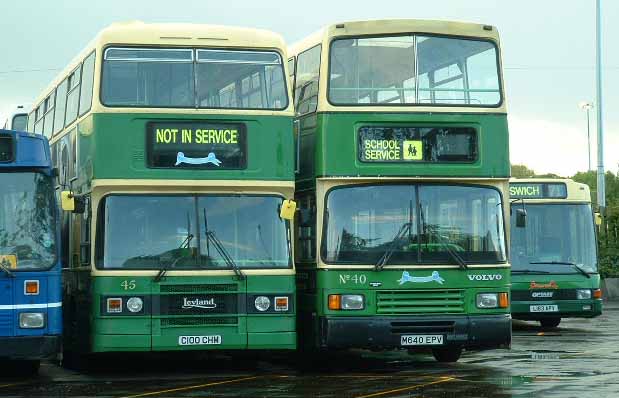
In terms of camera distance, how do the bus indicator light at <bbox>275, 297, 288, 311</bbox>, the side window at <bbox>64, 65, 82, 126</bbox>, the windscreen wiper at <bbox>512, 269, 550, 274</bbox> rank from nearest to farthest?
the bus indicator light at <bbox>275, 297, 288, 311</bbox> < the side window at <bbox>64, 65, 82, 126</bbox> < the windscreen wiper at <bbox>512, 269, 550, 274</bbox>

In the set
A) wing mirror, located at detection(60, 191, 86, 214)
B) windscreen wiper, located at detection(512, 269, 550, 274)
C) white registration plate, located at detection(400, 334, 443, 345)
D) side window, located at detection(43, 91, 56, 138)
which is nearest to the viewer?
wing mirror, located at detection(60, 191, 86, 214)

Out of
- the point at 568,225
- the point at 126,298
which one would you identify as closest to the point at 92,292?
the point at 126,298

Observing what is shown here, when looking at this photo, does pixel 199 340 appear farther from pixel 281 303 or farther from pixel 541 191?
pixel 541 191

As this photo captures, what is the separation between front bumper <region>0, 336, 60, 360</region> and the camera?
15438mm

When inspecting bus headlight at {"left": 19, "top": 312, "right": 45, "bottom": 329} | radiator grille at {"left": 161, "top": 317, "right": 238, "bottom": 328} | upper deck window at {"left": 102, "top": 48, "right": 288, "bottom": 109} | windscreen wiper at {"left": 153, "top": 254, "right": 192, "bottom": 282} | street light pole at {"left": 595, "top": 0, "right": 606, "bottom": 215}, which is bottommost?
radiator grille at {"left": 161, "top": 317, "right": 238, "bottom": 328}

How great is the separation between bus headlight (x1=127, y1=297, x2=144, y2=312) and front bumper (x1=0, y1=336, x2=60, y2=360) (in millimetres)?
1005

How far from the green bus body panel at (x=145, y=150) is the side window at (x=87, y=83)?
28 cm

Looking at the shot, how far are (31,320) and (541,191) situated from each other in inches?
554

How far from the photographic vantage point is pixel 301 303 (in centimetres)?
1820

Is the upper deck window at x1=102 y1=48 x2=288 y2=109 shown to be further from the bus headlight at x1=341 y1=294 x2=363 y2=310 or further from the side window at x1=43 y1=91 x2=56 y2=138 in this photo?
the side window at x1=43 y1=91 x2=56 y2=138

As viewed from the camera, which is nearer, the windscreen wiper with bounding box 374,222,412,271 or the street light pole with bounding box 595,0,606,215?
the windscreen wiper with bounding box 374,222,412,271

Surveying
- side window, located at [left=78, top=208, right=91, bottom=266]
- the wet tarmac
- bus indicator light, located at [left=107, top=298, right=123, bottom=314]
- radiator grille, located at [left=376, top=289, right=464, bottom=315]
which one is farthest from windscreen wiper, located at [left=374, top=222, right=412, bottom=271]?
side window, located at [left=78, top=208, right=91, bottom=266]

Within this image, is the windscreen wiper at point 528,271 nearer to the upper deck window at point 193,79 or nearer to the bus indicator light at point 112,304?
the upper deck window at point 193,79

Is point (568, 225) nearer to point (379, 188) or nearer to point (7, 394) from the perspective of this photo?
point (379, 188)
